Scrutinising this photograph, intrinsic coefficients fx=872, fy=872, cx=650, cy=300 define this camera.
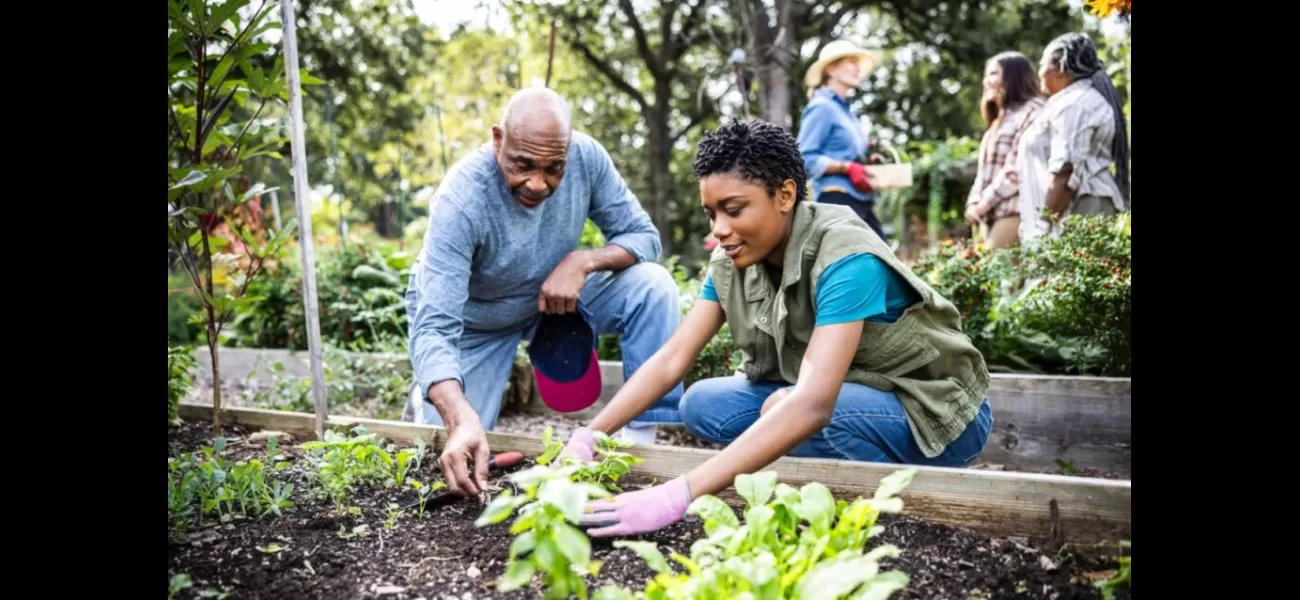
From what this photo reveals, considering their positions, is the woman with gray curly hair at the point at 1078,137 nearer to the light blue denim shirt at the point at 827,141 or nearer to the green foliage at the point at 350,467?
the light blue denim shirt at the point at 827,141

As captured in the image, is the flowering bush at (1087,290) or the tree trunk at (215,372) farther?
the flowering bush at (1087,290)

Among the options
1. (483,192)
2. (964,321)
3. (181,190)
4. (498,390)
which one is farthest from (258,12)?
(964,321)

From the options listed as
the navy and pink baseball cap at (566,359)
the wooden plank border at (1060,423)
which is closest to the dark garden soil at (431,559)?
the navy and pink baseball cap at (566,359)

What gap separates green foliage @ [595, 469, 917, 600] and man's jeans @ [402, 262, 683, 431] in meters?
1.60

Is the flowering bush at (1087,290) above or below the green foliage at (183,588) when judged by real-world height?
above

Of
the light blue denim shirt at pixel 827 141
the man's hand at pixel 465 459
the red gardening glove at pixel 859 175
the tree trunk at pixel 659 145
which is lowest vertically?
the man's hand at pixel 465 459

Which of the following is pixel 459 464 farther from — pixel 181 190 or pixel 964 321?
pixel 964 321

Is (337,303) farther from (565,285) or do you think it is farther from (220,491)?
(220,491)

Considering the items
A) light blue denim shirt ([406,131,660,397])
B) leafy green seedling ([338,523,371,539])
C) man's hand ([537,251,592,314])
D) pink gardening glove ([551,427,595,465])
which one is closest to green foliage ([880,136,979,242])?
light blue denim shirt ([406,131,660,397])

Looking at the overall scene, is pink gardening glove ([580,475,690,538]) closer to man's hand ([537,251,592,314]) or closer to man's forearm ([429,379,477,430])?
man's forearm ([429,379,477,430])

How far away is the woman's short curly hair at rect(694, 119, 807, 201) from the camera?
214cm

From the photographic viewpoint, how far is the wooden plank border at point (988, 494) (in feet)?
5.96

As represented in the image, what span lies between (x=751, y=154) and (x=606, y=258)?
1131mm
